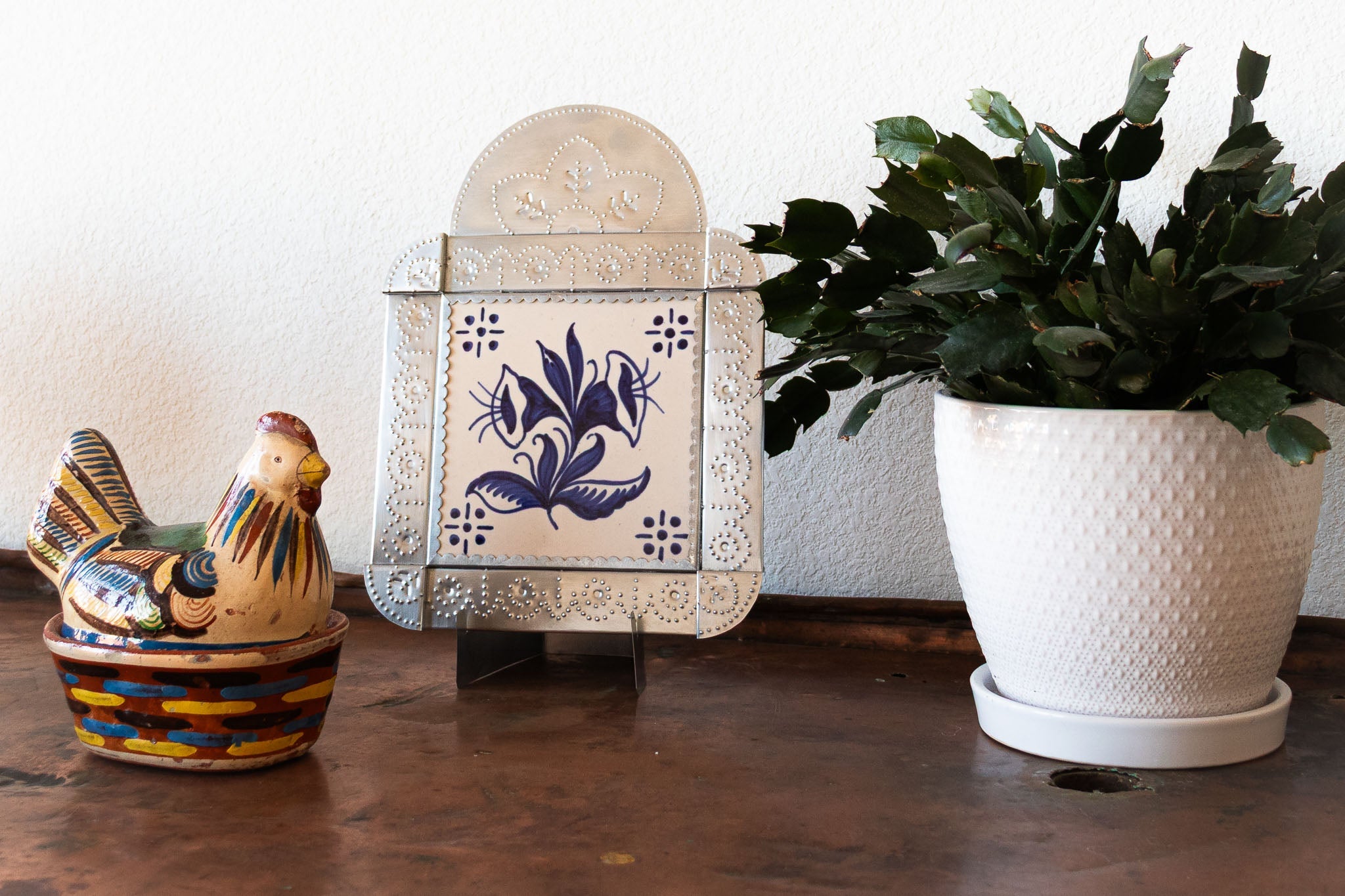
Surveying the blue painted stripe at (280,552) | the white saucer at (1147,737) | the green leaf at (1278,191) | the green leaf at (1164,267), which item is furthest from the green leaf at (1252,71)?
the blue painted stripe at (280,552)

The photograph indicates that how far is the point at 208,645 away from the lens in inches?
27.0

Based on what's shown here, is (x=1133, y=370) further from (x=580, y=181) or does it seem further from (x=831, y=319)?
(x=580, y=181)

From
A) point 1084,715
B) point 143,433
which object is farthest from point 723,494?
point 143,433

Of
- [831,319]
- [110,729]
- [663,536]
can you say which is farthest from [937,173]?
[110,729]

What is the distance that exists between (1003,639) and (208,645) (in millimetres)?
533

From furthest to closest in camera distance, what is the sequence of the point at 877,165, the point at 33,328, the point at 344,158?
the point at 33,328 < the point at 344,158 < the point at 877,165

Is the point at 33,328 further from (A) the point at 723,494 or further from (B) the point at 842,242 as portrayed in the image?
(B) the point at 842,242

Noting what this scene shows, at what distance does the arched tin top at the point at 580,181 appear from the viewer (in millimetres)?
908

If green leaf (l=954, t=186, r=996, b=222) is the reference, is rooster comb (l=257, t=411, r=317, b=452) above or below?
below

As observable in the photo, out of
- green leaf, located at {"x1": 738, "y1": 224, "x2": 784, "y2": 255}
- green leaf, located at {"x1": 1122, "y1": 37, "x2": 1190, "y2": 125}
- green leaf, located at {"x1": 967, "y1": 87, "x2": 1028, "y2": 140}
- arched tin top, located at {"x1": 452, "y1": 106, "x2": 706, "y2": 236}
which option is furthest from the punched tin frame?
green leaf, located at {"x1": 1122, "y1": 37, "x2": 1190, "y2": 125}

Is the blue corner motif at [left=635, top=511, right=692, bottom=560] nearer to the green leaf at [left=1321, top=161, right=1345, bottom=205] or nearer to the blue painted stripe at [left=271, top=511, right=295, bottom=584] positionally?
the blue painted stripe at [left=271, top=511, right=295, bottom=584]

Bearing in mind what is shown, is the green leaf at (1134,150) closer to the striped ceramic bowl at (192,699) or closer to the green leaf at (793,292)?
the green leaf at (793,292)

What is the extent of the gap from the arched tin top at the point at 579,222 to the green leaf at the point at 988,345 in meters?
0.23

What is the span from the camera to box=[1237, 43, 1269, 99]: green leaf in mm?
762
